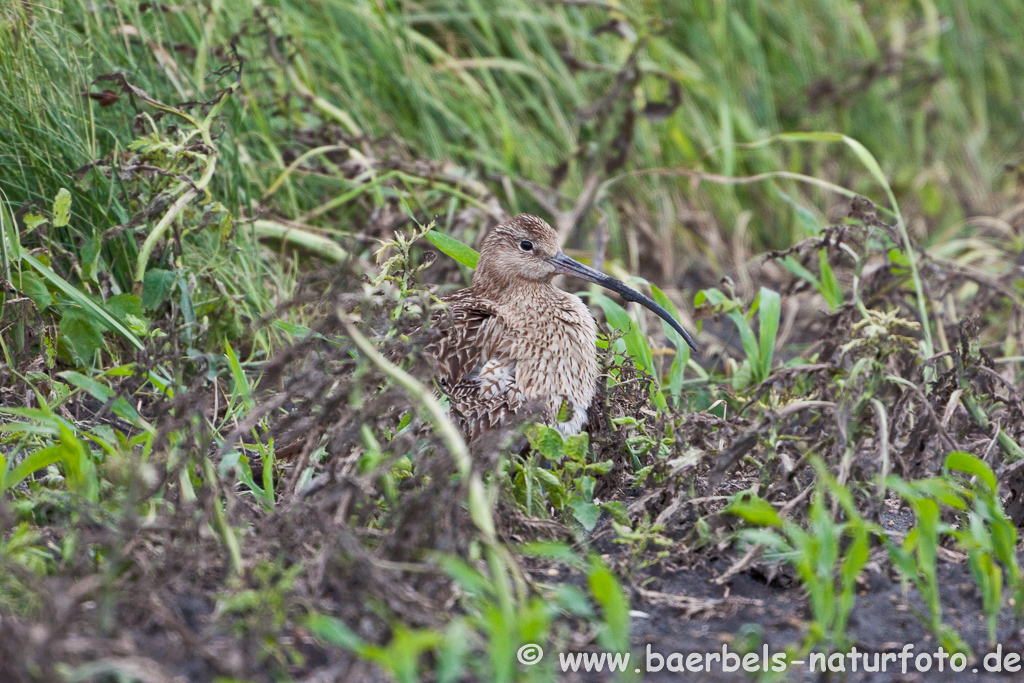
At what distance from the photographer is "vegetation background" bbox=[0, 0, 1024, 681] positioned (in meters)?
2.21

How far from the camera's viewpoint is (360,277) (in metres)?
2.61

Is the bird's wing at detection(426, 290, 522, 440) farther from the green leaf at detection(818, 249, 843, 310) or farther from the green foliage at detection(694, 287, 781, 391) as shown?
the green leaf at detection(818, 249, 843, 310)

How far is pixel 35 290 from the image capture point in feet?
11.0

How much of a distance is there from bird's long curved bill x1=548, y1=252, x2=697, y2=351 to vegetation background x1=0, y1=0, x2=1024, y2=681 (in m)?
0.11

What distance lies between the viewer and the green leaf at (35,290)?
3346mm

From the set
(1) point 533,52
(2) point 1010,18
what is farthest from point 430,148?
(2) point 1010,18

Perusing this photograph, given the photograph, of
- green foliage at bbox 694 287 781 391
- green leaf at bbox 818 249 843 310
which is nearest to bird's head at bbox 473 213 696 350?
green foliage at bbox 694 287 781 391

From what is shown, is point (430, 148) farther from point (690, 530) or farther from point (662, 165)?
point (690, 530)

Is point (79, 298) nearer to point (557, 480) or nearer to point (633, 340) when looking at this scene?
point (557, 480)

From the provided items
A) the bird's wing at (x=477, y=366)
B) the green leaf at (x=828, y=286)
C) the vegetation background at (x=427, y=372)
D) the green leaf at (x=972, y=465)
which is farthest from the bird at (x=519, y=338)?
the green leaf at (x=972, y=465)

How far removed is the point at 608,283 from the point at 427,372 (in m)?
1.39

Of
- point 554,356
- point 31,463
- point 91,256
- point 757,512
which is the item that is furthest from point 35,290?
point 757,512

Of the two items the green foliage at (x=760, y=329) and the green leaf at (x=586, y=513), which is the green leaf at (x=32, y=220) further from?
the green foliage at (x=760, y=329)

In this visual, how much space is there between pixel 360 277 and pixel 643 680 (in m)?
1.19
